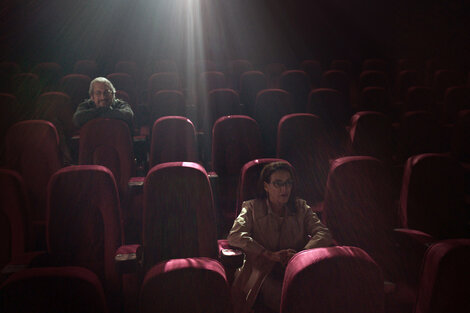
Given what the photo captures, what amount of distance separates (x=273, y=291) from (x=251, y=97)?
4.11ft

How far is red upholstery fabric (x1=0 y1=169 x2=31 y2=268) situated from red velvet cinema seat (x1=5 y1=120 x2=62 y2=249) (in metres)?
0.21

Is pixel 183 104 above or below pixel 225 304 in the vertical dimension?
above

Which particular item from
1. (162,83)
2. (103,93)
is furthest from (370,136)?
(162,83)

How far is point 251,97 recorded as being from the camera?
181cm

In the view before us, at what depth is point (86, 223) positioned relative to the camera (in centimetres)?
65

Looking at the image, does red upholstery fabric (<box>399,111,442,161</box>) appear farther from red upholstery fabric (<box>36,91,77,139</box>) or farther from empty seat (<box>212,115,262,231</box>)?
red upholstery fabric (<box>36,91,77,139</box>)

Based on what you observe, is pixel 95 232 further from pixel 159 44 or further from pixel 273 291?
pixel 159 44

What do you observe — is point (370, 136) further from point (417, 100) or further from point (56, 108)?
point (56, 108)

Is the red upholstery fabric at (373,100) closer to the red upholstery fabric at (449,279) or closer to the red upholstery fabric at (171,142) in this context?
the red upholstery fabric at (171,142)

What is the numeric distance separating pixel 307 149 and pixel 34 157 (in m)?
0.64

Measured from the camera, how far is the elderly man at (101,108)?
1.12 meters

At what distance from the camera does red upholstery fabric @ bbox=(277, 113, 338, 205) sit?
1.06 m

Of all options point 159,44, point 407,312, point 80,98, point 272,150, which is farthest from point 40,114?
point 159,44

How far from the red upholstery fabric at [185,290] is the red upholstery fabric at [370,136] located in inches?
31.5
